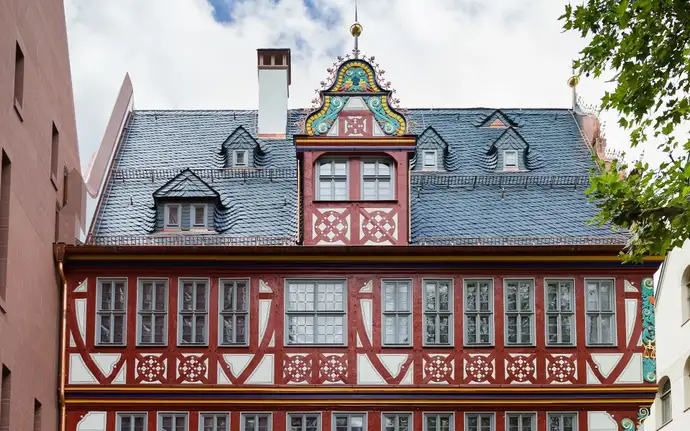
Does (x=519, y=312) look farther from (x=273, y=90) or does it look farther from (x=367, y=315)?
(x=273, y=90)

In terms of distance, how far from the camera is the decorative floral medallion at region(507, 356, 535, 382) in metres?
35.0

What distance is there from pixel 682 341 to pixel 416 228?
1258 cm

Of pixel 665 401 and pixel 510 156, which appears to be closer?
pixel 510 156

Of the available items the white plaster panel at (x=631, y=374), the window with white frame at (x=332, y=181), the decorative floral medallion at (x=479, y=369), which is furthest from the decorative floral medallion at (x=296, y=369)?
the white plaster panel at (x=631, y=374)

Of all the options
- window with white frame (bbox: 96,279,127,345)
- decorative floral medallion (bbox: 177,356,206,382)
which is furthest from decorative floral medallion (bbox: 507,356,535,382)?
window with white frame (bbox: 96,279,127,345)

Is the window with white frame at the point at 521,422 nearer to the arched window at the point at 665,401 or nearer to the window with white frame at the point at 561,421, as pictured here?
the window with white frame at the point at 561,421

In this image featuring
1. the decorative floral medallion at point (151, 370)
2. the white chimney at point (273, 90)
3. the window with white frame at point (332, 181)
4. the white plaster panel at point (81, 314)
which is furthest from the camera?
the white chimney at point (273, 90)

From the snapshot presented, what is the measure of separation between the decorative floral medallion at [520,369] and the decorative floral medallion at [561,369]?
17.4 inches

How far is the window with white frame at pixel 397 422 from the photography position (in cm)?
3488

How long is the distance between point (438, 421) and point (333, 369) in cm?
263

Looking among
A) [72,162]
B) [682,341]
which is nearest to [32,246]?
[72,162]

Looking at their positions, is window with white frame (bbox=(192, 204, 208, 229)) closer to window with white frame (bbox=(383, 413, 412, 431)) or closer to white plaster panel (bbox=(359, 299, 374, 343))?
white plaster panel (bbox=(359, 299, 374, 343))

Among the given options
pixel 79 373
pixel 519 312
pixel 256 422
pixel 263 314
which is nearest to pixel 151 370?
pixel 79 373

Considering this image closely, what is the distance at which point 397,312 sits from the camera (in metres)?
35.6
